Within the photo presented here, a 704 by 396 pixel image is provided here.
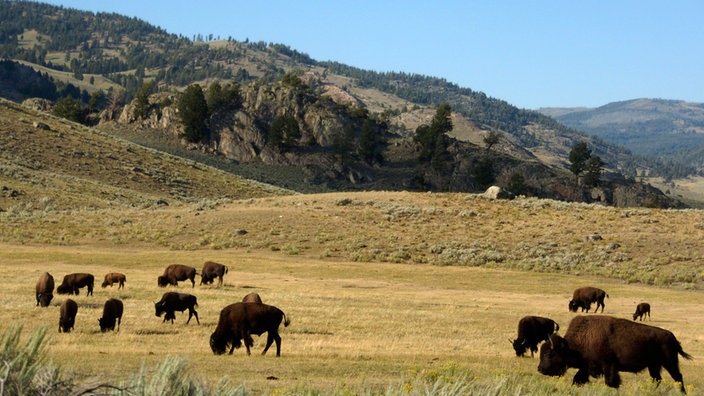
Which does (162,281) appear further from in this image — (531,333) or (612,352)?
(612,352)

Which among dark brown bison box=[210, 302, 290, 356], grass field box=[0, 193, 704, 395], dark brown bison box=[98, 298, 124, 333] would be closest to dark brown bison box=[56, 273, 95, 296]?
grass field box=[0, 193, 704, 395]

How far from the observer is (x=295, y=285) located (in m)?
39.2

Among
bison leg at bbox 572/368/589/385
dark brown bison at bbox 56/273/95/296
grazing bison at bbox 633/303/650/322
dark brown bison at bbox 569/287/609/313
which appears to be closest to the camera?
bison leg at bbox 572/368/589/385

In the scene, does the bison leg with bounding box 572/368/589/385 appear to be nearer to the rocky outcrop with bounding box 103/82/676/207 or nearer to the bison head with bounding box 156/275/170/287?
the bison head with bounding box 156/275/170/287

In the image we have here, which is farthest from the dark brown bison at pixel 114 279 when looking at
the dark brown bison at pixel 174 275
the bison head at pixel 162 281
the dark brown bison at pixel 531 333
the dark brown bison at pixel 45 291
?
the dark brown bison at pixel 531 333

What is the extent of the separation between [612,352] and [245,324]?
851 cm

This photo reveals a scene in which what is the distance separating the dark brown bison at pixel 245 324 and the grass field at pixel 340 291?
0.52 meters

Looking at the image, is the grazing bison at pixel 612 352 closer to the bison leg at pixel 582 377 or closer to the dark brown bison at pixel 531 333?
the bison leg at pixel 582 377

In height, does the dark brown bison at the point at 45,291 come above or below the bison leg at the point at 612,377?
below

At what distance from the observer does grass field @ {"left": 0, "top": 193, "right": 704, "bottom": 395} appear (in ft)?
49.1

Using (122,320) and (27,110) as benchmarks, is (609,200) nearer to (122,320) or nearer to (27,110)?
(27,110)

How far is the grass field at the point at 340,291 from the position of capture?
14953 millimetres

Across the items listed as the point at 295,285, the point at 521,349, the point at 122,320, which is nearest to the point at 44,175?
the point at 295,285

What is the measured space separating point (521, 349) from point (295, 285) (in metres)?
20.7
